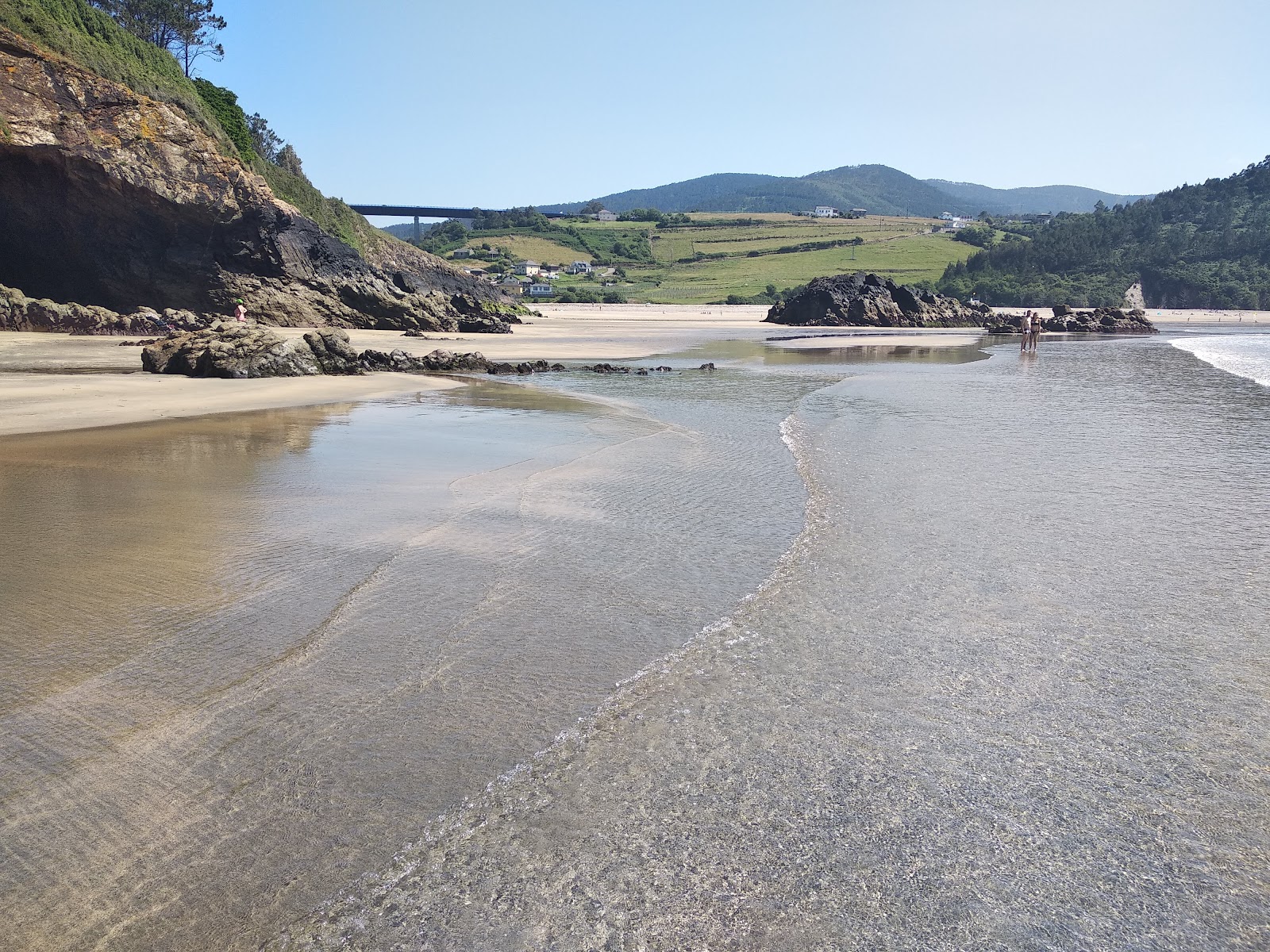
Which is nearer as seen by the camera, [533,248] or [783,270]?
[783,270]

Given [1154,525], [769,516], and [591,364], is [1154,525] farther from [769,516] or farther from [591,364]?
[591,364]

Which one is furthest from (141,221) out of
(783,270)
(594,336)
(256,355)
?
(783,270)

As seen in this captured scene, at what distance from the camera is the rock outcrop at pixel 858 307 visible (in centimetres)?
6066

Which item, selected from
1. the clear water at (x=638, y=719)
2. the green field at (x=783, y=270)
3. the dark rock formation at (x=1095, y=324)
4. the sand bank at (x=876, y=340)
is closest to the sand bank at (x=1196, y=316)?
the dark rock formation at (x=1095, y=324)

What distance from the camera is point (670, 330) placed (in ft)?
176

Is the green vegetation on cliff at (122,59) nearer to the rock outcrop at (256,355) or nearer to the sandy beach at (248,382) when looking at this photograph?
the sandy beach at (248,382)

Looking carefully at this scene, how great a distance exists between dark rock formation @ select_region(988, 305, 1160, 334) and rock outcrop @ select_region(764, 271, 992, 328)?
5152 mm

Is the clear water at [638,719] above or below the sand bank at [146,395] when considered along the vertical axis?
below

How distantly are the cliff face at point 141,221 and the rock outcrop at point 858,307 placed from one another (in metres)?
30.6

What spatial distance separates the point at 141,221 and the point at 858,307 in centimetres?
4407

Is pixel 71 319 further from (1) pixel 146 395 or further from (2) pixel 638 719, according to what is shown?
(2) pixel 638 719

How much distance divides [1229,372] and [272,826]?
29.3 meters

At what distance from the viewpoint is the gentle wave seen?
85.5ft

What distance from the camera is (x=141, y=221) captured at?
1284 inches
